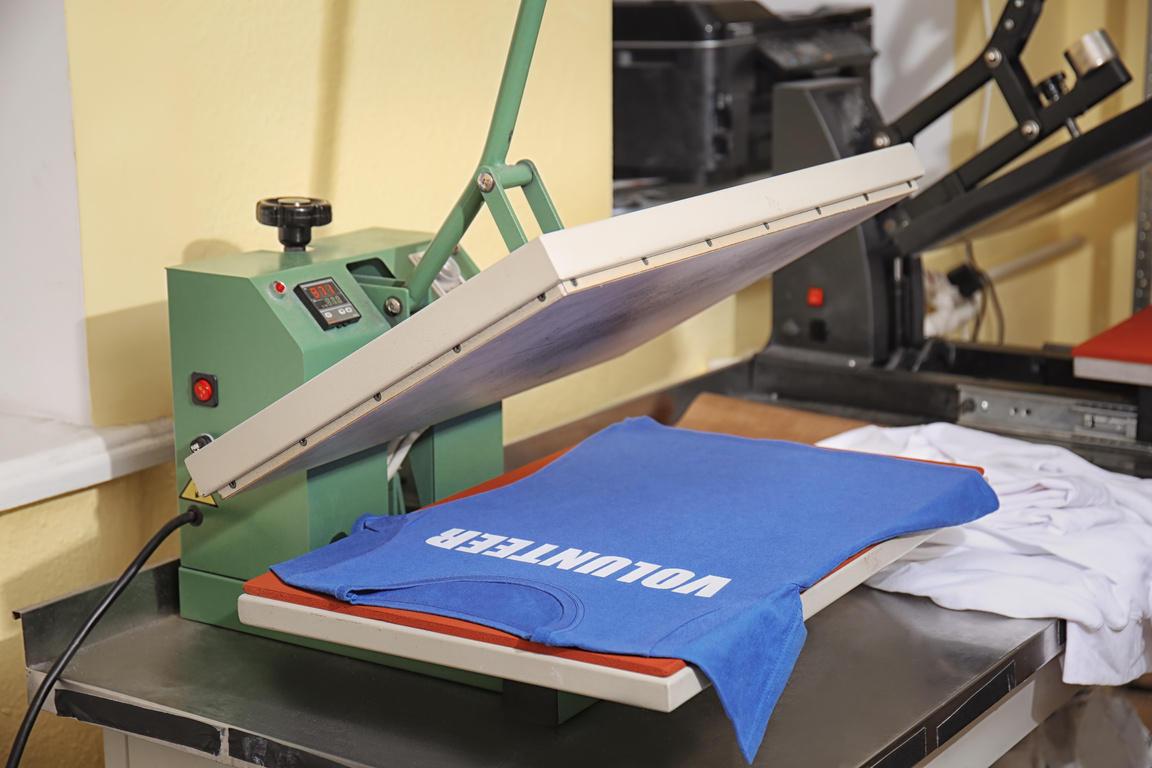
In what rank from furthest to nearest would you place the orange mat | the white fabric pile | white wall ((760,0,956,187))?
1. white wall ((760,0,956,187))
2. the white fabric pile
3. the orange mat

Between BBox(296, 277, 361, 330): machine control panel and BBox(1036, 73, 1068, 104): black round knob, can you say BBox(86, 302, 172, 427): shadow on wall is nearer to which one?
BBox(296, 277, 361, 330): machine control panel

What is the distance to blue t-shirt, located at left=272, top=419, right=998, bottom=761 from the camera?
33.3 inches

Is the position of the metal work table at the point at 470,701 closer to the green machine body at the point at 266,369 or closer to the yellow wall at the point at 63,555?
the green machine body at the point at 266,369

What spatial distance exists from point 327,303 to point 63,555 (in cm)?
47

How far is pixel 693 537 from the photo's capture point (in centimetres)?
103

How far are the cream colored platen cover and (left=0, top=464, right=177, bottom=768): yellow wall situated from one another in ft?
1.19

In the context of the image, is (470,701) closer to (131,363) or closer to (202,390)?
(202,390)

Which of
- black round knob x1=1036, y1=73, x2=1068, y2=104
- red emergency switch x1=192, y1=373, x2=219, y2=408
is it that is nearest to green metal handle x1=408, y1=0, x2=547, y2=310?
red emergency switch x1=192, y1=373, x2=219, y2=408

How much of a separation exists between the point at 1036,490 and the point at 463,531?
69 centimetres

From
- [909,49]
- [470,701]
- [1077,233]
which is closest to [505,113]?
[470,701]

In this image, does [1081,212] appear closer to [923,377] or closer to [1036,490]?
[923,377]

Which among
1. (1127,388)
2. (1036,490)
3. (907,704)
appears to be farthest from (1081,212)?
(907,704)

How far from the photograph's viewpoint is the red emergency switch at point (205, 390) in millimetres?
1093

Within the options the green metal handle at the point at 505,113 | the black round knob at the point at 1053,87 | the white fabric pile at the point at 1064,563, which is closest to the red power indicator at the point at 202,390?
the green metal handle at the point at 505,113
